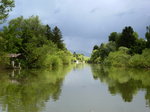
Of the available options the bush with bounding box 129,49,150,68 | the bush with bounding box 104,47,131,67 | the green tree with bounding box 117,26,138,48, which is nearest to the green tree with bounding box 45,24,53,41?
the green tree with bounding box 117,26,138,48

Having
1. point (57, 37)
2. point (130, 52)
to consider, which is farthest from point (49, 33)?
point (130, 52)

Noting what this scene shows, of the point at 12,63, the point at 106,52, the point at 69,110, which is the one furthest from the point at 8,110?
the point at 106,52

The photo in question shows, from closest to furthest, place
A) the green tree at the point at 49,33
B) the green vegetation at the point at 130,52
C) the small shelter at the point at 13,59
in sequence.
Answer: the small shelter at the point at 13,59 < the green vegetation at the point at 130,52 < the green tree at the point at 49,33

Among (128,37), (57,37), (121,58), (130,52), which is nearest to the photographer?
(121,58)

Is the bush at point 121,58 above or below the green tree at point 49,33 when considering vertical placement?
below

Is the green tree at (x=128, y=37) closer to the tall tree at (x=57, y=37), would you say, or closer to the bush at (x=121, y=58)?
the bush at (x=121, y=58)

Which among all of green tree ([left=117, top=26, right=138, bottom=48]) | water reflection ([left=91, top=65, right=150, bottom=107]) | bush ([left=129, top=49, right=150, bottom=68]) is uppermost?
green tree ([left=117, top=26, right=138, bottom=48])

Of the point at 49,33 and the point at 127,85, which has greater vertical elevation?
the point at 49,33

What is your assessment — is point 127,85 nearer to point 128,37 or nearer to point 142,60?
point 142,60

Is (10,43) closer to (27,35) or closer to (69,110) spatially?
(27,35)

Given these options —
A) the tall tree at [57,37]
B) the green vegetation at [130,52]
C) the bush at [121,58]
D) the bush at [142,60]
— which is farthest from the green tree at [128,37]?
the tall tree at [57,37]

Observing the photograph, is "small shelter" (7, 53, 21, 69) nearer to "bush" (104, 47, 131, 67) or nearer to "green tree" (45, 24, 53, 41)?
"bush" (104, 47, 131, 67)

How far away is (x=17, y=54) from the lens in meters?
45.0

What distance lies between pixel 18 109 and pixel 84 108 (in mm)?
2897
